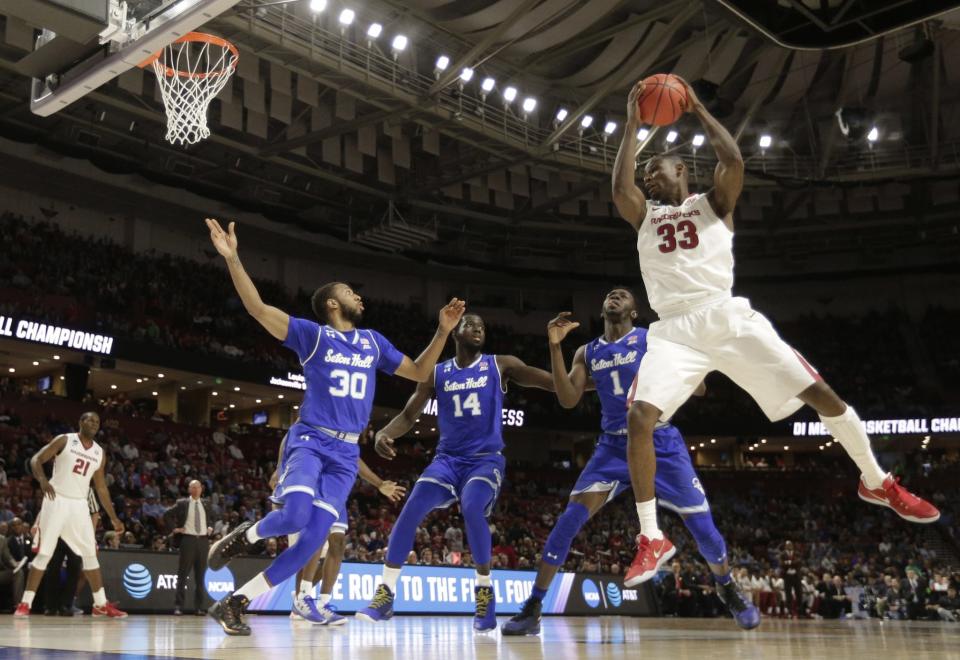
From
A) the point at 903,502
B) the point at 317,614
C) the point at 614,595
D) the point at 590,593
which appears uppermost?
the point at 903,502

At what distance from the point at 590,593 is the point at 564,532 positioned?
450 inches

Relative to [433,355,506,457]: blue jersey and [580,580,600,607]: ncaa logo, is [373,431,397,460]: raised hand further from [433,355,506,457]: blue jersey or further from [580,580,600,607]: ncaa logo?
[580,580,600,607]: ncaa logo

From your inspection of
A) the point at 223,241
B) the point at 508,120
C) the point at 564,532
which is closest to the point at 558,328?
the point at 564,532

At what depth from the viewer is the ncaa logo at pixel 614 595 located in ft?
59.8

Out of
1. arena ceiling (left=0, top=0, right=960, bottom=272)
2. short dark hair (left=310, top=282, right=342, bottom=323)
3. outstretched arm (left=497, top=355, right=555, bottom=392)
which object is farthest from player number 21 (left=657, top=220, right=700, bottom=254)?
arena ceiling (left=0, top=0, right=960, bottom=272)

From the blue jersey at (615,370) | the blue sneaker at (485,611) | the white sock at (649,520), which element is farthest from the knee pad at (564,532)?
the white sock at (649,520)

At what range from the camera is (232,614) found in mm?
5535

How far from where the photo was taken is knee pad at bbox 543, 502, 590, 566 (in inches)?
271

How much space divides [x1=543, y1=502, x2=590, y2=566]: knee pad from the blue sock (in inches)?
34.4

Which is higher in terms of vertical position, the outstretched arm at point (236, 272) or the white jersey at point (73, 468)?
the outstretched arm at point (236, 272)

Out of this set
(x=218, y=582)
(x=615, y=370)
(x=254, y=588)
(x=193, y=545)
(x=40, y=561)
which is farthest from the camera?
(x=218, y=582)

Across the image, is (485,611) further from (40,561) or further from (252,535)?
(40,561)

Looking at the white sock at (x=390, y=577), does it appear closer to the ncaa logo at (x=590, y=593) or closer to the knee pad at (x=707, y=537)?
the knee pad at (x=707, y=537)

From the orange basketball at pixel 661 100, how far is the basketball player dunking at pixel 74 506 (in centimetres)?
708
